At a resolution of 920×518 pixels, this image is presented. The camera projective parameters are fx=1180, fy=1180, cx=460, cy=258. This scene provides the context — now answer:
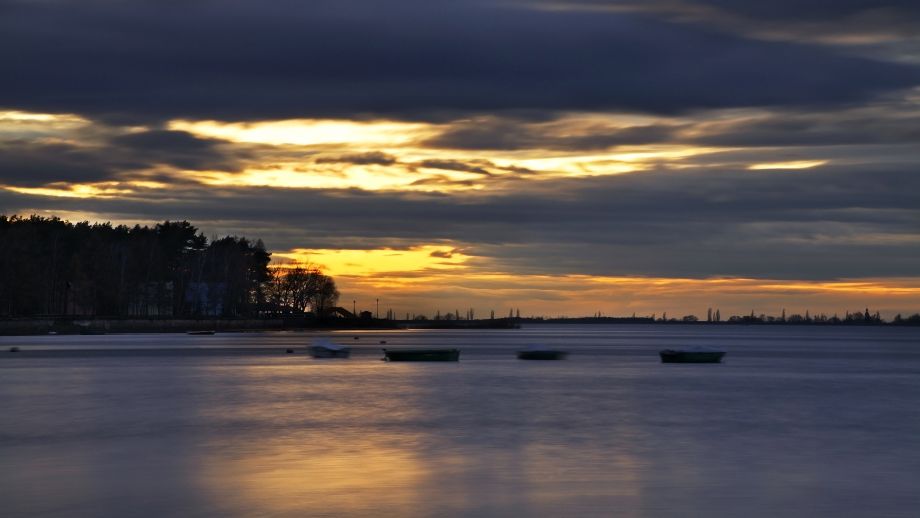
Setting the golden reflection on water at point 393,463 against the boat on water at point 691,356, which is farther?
the boat on water at point 691,356

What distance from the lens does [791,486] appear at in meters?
28.0

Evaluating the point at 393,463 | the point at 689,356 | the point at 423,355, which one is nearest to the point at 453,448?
the point at 393,463

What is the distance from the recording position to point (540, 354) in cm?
11119

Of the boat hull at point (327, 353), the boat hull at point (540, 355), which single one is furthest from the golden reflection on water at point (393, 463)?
the boat hull at point (327, 353)

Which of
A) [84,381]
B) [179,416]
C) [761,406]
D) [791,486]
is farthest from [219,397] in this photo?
[791,486]

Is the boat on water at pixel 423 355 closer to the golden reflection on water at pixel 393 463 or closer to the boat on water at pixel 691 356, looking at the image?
the boat on water at pixel 691 356

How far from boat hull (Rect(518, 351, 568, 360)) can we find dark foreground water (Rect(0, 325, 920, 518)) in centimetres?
3783

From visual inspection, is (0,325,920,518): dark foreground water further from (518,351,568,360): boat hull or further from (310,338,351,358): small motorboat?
(310,338,351,358): small motorboat

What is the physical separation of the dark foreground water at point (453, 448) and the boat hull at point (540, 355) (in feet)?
124

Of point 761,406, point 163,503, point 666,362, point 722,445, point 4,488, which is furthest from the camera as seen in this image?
point 666,362

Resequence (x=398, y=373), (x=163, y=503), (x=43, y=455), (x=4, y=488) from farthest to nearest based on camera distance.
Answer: (x=398, y=373) < (x=43, y=455) < (x=4, y=488) < (x=163, y=503)

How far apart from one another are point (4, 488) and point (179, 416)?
2034 centimetres

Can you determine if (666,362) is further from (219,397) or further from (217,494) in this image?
(217,494)

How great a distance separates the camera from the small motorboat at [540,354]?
365 feet
